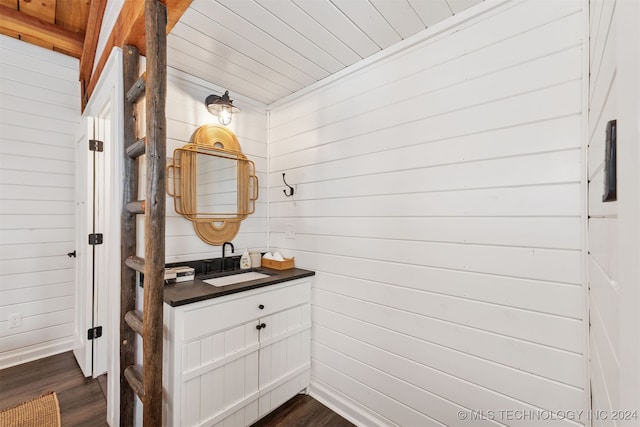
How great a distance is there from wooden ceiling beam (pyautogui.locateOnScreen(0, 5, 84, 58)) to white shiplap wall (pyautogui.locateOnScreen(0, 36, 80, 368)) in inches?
7.4

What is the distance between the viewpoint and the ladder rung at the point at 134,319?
4.55 feet

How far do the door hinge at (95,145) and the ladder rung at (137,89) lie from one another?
3.27ft

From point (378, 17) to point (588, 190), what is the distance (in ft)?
4.25

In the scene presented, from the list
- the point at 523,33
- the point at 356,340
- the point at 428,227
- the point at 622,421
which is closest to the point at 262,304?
the point at 356,340

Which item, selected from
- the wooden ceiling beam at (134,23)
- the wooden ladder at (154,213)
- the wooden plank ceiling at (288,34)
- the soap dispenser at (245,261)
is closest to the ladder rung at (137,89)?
the wooden ladder at (154,213)

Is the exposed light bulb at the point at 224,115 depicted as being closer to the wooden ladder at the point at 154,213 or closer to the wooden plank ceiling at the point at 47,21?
the wooden ladder at the point at 154,213

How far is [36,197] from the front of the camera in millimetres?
2436

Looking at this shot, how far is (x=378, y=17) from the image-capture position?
4.85ft

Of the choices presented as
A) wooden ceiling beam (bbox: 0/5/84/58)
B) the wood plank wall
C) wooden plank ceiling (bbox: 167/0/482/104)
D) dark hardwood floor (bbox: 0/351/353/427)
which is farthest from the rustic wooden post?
wooden ceiling beam (bbox: 0/5/84/58)

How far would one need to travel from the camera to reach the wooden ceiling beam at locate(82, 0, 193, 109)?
1334 millimetres

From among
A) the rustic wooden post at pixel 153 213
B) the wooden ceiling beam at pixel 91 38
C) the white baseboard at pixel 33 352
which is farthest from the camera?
the white baseboard at pixel 33 352

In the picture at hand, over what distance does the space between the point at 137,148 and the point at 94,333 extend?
5.86 ft

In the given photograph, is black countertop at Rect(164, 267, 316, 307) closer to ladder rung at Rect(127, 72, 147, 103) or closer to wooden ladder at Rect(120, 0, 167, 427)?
wooden ladder at Rect(120, 0, 167, 427)

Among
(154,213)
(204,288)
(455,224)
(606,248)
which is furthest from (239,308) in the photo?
(606,248)
